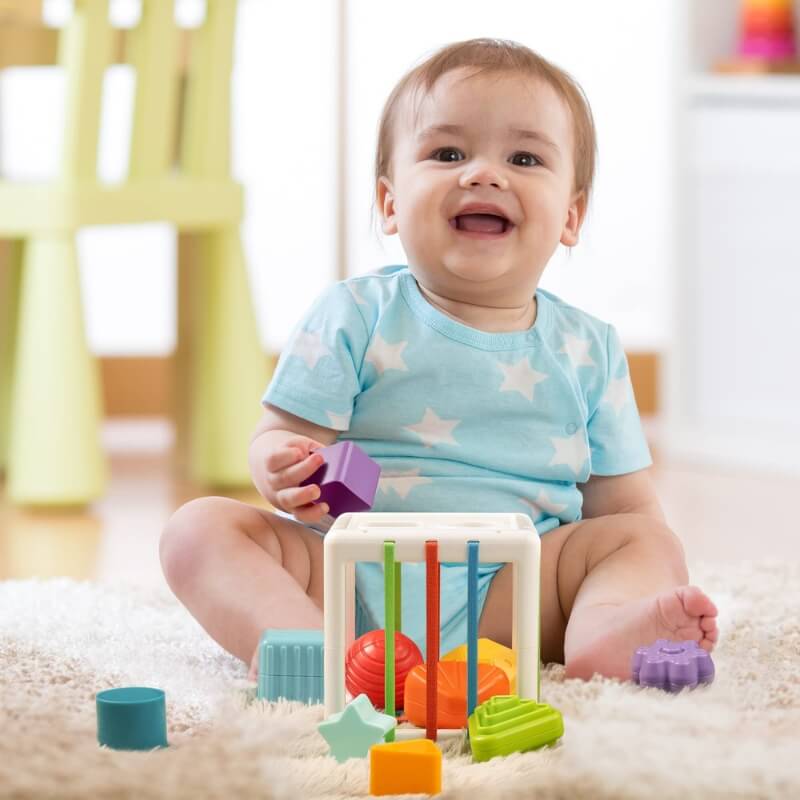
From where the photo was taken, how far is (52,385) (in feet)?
5.86

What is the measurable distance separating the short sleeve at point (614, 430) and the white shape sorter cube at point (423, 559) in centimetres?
31

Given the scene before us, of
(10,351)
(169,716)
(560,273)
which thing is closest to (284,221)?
(560,273)

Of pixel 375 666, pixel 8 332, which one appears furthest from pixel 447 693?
pixel 8 332

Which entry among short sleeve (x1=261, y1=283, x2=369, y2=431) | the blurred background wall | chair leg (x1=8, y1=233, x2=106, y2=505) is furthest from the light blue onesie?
the blurred background wall

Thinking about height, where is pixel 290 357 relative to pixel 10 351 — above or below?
above

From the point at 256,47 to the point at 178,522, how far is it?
5.61ft

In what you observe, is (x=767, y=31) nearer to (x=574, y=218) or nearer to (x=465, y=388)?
(x=574, y=218)

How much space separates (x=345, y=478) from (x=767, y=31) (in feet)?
5.29

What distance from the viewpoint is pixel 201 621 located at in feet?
3.27

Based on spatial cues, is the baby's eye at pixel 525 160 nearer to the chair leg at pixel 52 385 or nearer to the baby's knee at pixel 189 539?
the baby's knee at pixel 189 539

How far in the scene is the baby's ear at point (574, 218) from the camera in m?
1.16

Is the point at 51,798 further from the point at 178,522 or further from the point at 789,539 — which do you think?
the point at 789,539

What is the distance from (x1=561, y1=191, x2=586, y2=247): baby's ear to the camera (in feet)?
3.82

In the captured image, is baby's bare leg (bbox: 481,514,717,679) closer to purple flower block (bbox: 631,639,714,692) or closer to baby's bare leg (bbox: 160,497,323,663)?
purple flower block (bbox: 631,639,714,692)
